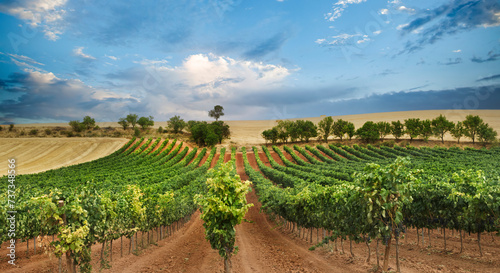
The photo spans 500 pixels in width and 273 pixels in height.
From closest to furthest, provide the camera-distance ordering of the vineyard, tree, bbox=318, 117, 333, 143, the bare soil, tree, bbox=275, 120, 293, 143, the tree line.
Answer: the vineyard → the bare soil → the tree line → tree, bbox=318, 117, 333, 143 → tree, bbox=275, 120, 293, 143

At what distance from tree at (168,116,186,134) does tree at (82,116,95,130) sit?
33.2 metres

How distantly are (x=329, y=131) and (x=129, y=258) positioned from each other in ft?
269

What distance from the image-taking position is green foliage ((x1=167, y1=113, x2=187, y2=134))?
343 feet

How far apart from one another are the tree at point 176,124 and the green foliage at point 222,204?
323 feet

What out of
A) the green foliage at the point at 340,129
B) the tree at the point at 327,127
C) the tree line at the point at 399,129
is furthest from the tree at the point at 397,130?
the tree at the point at 327,127

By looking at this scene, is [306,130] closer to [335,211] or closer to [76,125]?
[335,211]

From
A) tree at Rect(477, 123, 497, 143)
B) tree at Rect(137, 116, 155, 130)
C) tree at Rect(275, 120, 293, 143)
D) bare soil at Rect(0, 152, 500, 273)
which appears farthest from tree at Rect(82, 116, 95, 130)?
tree at Rect(477, 123, 497, 143)

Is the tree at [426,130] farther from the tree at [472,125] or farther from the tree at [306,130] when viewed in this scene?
the tree at [306,130]

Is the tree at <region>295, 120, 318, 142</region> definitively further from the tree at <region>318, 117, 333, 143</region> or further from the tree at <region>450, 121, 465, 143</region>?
the tree at <region>450, 121, 465, 143</region>

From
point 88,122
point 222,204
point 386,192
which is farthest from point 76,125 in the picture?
point 386,192

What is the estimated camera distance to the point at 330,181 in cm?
2892

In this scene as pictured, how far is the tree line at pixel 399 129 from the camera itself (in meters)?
73.4

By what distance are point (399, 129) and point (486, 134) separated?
70.1 ft

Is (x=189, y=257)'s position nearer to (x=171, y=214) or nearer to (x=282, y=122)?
(x=171, y=214)
